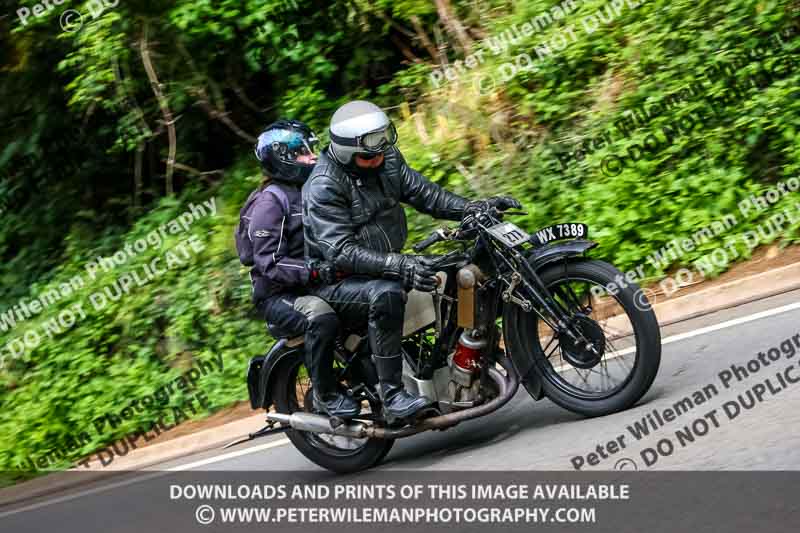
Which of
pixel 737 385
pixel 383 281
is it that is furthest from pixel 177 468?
pixel 737 385

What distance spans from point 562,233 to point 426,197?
0.97m

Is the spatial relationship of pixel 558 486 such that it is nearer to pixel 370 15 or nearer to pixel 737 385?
pixel 737 385

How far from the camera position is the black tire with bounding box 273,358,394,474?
6.46 meters

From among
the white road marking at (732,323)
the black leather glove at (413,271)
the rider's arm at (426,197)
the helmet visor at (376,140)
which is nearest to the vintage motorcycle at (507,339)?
the black leather glove at (413,271)

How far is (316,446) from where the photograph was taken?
661cm

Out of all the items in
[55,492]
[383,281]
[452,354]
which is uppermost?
[383,281]

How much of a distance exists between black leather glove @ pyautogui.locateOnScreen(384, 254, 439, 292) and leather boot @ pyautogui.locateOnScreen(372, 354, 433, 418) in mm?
504

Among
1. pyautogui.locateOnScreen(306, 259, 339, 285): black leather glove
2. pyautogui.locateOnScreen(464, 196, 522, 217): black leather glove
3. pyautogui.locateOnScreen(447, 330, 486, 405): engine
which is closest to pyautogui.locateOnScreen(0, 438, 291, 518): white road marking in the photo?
pyautogui.locateOnScreen(306, 259, 339, 285): black leather glove

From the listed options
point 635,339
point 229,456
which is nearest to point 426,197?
point 635,339

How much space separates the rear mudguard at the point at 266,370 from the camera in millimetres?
6449

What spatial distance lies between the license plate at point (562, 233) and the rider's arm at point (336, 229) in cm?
87

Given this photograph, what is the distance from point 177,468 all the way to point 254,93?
645 centimetres

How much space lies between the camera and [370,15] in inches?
475

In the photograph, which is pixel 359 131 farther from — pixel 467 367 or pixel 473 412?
pixel 473 412
